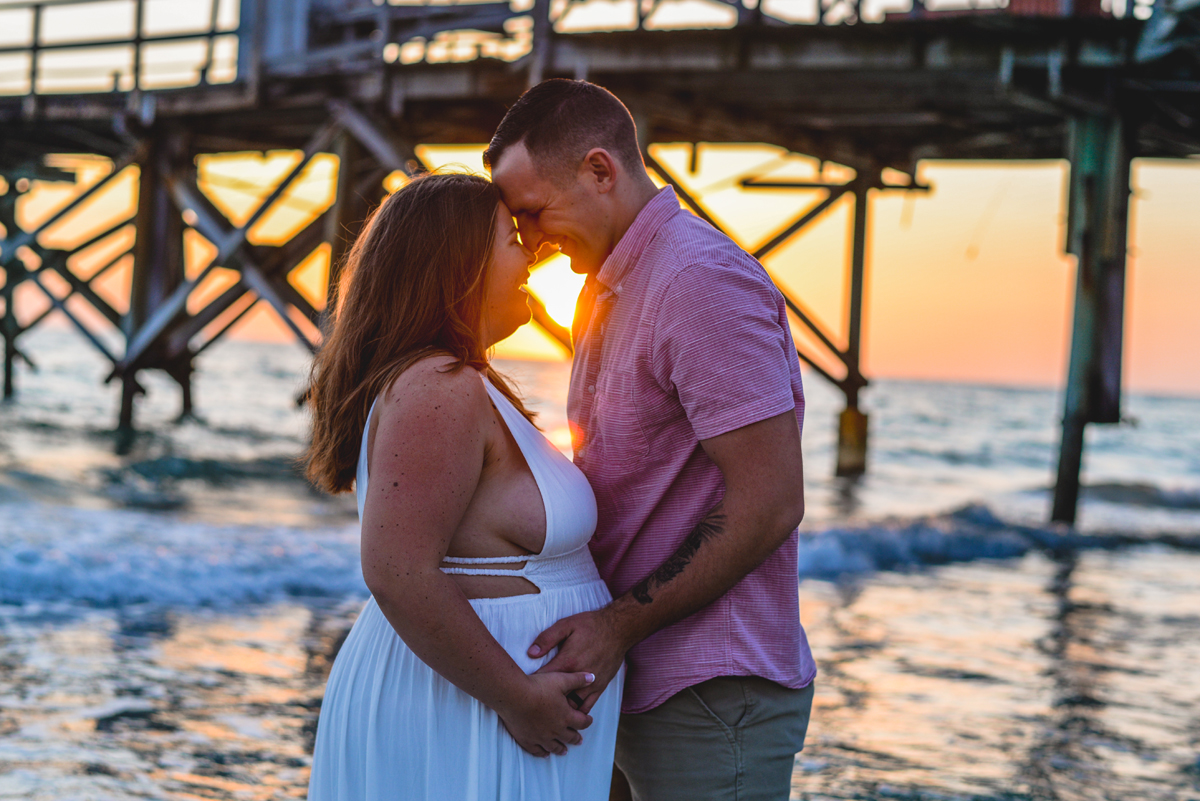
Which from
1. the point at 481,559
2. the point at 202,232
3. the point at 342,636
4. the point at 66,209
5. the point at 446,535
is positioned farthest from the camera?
the point at 66,209

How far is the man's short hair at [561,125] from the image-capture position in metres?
1.88

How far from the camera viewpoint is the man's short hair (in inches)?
74.0

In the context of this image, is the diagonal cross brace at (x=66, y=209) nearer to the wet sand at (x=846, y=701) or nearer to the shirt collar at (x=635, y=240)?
the wet sand at (x=846, y=701)

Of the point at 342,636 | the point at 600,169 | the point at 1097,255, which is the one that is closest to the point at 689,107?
the point at 1097,255

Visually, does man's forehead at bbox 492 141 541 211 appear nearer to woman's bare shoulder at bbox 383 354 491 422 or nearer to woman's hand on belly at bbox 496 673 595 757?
woman's bare shoulder at bbox 383 354 491 422

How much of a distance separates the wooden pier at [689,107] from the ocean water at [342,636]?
1360 millimetres

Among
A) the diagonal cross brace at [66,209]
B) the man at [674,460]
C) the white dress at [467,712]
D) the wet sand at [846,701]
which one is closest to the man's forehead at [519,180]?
the man at [674,460]

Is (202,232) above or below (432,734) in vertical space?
below

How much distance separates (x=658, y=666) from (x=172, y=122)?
10376 millimetres

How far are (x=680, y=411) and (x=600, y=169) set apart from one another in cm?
45

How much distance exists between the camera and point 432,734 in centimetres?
173

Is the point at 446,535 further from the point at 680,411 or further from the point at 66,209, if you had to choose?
the point at 66,209

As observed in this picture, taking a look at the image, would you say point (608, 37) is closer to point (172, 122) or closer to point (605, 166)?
point (172, 122)

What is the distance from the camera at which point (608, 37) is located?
25.6 ft
